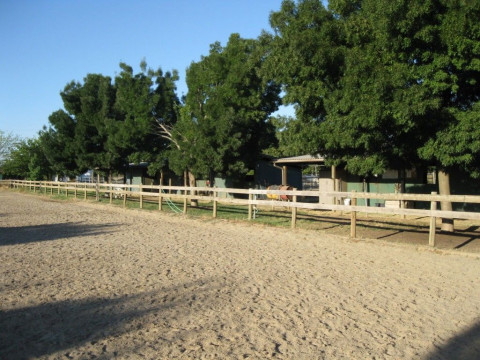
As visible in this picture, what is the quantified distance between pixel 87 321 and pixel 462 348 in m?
3.73

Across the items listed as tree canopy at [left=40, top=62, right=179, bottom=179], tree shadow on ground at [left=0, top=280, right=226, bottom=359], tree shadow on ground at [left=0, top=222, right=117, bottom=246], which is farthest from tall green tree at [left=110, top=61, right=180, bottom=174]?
tree shadow on ground at [left=0, top=280, right=226, bottom=359]

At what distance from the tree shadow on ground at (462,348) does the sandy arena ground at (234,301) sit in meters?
0.01

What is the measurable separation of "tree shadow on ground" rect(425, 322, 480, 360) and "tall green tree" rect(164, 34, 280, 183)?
53.2 ft

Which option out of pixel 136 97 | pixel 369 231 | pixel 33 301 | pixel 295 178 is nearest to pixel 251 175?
pixel 295 178

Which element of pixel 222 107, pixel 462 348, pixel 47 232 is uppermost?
pixel 222 107

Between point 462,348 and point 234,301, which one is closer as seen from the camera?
point 462,348

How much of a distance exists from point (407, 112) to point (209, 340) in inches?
277

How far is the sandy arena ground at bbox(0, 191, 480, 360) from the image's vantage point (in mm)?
3756

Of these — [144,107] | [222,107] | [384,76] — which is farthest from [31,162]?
[384,76]

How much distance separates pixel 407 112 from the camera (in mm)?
8883

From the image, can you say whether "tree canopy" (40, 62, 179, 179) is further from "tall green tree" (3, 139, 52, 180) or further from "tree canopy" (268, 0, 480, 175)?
"tree canopy" (268, 0, 480, 175)

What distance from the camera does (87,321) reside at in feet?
14.2

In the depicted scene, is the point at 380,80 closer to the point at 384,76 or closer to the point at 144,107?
the point at 384,76

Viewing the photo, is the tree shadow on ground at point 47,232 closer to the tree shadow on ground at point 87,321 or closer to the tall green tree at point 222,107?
the tree shadow on ground at point 87,321
